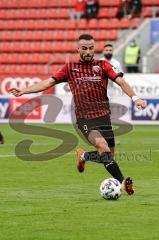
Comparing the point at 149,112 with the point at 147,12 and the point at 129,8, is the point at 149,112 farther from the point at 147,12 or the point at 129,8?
the point at 129,8

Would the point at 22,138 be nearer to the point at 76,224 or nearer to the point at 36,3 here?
the point at 76,224

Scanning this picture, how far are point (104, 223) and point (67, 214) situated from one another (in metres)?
0.73

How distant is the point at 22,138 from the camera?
74.0 ft

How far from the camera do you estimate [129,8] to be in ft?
116

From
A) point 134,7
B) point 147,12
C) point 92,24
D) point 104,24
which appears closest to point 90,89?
point 134,7

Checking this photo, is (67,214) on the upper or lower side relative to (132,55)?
upper

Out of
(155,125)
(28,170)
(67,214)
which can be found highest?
(67,214)

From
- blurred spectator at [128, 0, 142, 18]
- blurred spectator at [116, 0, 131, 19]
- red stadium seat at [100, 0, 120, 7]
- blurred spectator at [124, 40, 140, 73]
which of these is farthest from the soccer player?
red stadium seat at [100, 0, 120, 7]

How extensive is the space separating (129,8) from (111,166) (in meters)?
25.0

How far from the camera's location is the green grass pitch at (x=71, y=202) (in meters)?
8.24

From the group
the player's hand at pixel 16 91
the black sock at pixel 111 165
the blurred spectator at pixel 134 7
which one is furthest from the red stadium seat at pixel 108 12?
the black sock at pixel 111 165

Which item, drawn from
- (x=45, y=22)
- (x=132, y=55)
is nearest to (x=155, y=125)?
(x=132, y=55)

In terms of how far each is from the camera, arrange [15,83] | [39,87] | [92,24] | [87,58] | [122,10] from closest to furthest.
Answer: [87,58] → [39,87] → [15,83] → [122,10] → [92,24]

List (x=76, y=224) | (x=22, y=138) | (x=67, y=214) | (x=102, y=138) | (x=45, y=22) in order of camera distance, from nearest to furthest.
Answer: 1. (x=76, y=224)
2. (x=67, y=214)
3. (x=102, y=138)
4. (x=22, y=138)
5. (x=45, y=22)
